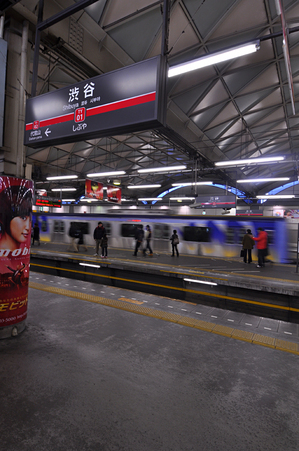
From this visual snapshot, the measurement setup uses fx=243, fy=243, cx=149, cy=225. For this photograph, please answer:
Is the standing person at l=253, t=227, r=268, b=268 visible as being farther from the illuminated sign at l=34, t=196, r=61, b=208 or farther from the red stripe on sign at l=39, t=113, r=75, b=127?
the illuminated sign at l=34, t=196, r=61, b=208

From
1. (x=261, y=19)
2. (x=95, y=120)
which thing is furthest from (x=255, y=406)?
(x=261, y=19)

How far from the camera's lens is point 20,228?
12.5ft

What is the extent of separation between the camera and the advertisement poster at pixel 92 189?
17.0 meters

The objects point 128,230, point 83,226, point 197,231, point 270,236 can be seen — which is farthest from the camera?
point 83,226

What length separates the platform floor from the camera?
2.11m

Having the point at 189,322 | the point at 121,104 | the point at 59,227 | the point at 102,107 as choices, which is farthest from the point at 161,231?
the point at 121,104

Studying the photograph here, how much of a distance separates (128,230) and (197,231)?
4396 mm

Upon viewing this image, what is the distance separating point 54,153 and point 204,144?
40.3 ft

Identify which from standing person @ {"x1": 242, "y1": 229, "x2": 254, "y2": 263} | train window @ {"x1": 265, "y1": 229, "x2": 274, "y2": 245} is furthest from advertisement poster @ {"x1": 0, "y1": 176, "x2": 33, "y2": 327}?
train window @ {"x1": 265, "y1": 229, "x2": 274, "y2": 245}

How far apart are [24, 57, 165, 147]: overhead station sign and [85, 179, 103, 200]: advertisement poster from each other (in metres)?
12.7

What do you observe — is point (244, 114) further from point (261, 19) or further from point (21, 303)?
point (21, 303)

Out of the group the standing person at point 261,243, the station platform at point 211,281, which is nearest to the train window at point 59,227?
the station platform at point 211,281

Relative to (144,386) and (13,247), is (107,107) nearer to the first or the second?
(13,247)

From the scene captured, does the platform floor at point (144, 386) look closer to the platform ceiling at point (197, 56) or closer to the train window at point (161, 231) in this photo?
the platform ceiling at point (197, 56)
